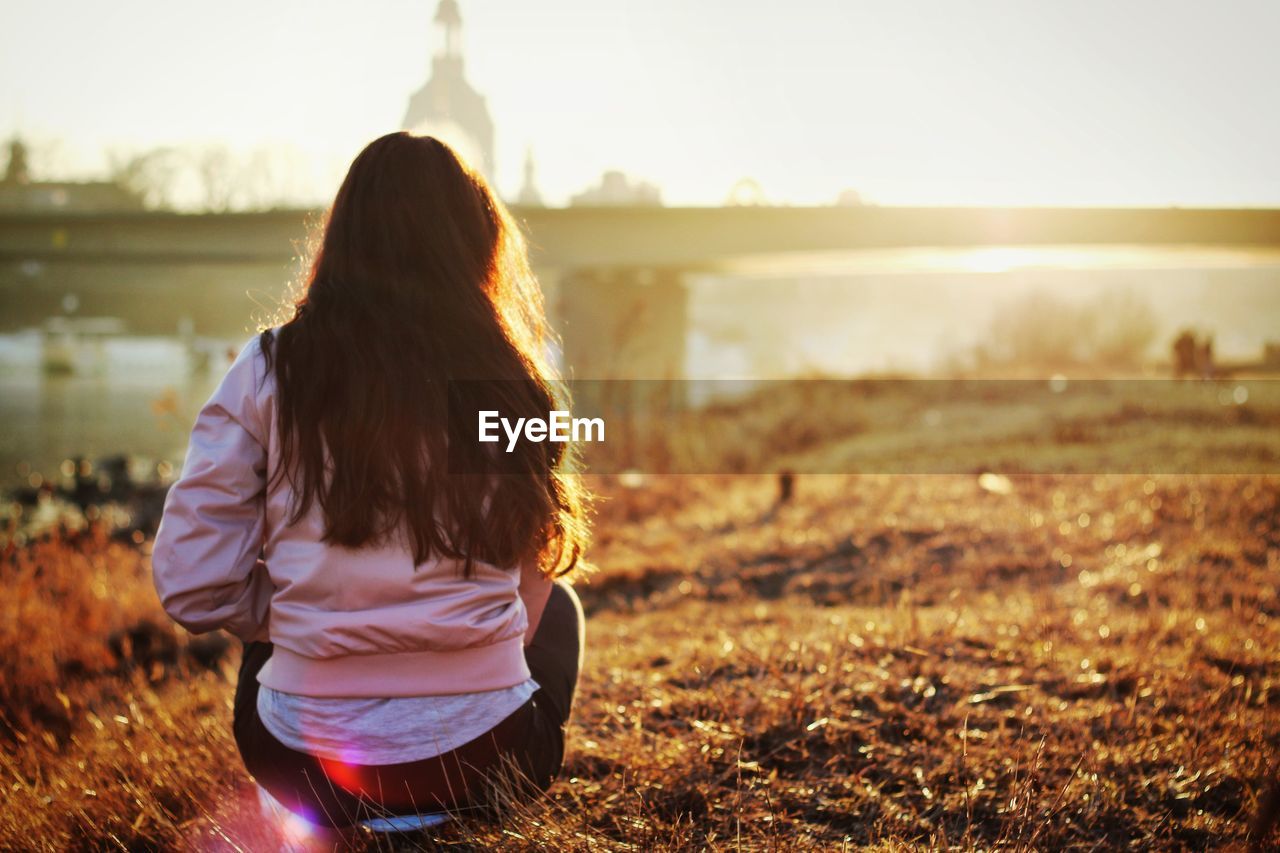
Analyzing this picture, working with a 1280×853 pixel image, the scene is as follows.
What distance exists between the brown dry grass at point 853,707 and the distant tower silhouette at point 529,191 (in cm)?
2485

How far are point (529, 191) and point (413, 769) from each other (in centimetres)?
3003

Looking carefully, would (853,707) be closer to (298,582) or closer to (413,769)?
(413,769)

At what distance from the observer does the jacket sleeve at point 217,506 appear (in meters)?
2.06

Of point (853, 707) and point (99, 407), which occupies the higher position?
point (853, 707)

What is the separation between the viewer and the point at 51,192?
56.5 meters

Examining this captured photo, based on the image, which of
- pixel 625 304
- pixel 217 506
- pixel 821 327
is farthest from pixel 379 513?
pixel 821 327

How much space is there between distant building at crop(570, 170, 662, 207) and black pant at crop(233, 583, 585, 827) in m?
29.3

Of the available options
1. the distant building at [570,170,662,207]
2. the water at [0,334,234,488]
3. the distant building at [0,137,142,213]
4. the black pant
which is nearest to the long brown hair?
the black pant

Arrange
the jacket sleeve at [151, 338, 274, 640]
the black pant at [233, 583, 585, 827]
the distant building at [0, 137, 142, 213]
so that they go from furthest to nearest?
1. the distant building at [0, 137, 142, 213]
2. the black pant at [233, 583, 585, 827]
3. the jacket sleeve at [151, 338, 274, 640]

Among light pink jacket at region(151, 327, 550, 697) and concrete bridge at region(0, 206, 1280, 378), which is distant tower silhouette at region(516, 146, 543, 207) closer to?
concrete bridge at region(0, 206, 1280, 378)

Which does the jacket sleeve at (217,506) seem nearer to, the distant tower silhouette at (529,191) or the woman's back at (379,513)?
the woman's back at (379,513)

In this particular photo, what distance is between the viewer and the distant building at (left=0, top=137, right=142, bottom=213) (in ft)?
167

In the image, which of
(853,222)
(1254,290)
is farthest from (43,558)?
(1254,290)

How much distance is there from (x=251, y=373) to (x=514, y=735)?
3.40ft
